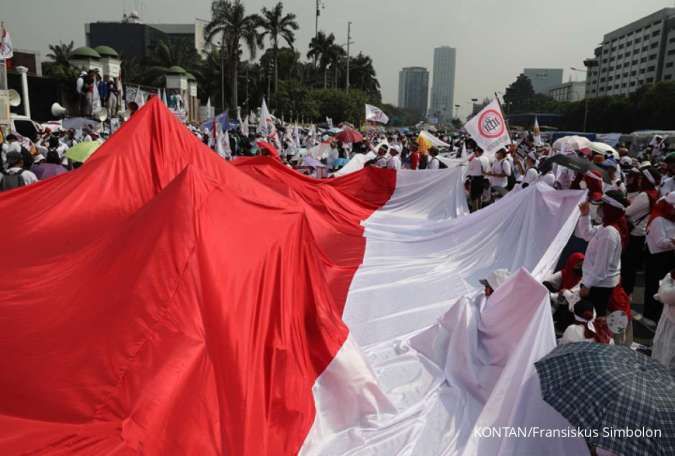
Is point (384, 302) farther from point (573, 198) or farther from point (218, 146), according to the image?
point (218, 146)

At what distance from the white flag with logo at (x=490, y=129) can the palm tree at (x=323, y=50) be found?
62.2m

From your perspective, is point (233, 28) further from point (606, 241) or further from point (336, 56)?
point (606, 241)

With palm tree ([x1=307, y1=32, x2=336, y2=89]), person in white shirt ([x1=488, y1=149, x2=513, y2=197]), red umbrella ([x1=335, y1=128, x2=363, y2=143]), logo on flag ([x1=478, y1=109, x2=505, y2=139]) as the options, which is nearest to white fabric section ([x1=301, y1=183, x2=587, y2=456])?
logo on flag ([x1=478, y1=109, x2=505, y2=139])

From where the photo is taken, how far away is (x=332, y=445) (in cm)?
362

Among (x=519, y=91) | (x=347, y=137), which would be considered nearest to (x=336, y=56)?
(x=347, y=137)

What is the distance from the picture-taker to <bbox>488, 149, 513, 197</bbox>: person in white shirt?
37.1 ft

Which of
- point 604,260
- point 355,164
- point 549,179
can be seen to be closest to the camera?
point 604,260

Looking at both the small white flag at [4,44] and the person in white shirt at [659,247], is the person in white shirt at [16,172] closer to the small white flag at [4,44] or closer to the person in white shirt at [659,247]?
the person in white shirt at [659,247]

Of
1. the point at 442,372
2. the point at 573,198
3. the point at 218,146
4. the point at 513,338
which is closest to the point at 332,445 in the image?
the point at 442,372

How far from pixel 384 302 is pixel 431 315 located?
64 cm

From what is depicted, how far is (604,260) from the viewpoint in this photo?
4895 millimetres

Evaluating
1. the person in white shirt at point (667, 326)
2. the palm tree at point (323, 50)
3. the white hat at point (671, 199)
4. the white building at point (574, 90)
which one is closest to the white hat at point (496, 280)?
the person in white shirt at point (667, 326)

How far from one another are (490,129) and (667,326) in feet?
23.8

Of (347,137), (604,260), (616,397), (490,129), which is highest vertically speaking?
(490,129)
